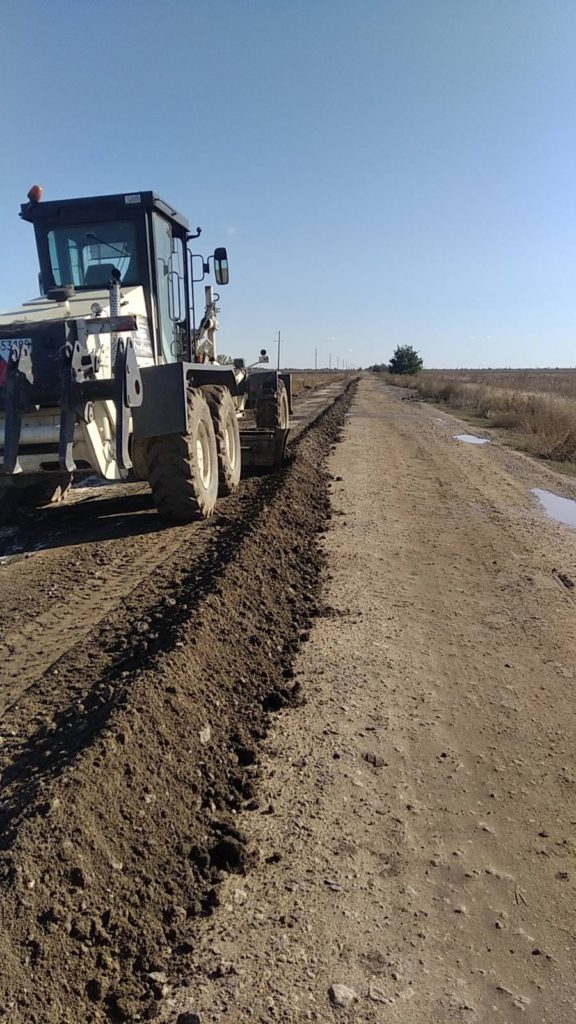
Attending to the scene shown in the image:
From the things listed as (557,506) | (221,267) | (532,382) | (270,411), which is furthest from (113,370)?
(532,382)

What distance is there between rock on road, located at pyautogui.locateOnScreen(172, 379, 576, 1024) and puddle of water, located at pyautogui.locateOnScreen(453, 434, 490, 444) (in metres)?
11.6

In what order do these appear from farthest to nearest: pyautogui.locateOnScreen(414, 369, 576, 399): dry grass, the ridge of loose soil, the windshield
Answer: pyautogui.locateOnScreen(414, 369, 576, 399): dry grass, the windshield, the ridge of loose soil

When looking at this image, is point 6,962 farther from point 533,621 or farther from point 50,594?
point 533,621

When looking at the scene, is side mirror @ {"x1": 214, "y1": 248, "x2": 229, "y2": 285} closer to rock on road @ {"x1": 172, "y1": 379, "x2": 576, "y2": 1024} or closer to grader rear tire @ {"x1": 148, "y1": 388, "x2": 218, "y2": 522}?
grader rear tire @ {"x1": 148, "y1": 388, "x2": 218, "y2": 522}

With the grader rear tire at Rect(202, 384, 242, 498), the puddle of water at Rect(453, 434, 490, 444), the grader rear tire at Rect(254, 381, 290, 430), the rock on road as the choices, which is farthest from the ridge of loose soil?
the puddle of water at Rect(453, 434, 490, 444)

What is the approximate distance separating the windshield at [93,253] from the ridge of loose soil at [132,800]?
457 cm

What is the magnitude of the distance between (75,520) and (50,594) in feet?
8.89

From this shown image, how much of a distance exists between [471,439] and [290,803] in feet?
52.1

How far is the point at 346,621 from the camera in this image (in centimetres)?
505

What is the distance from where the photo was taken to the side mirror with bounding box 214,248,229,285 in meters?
9.60

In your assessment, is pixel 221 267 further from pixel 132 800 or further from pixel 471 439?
pixel 471 439

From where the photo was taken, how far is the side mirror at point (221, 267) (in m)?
9.60

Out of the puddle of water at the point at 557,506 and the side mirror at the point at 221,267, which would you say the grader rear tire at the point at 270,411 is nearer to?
the side mirror at the point at 221,267

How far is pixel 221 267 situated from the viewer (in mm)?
9742
